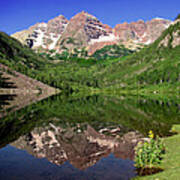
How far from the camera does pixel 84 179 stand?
23938 mm

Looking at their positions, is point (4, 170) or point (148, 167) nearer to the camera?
point (148, 167)

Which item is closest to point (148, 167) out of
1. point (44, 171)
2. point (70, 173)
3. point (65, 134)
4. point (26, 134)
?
point (70, 173)

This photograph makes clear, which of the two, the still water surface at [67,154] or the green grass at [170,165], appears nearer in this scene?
the green grass at [170,165]

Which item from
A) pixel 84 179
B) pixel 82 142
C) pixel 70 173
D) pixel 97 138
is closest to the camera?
pixel 84 179

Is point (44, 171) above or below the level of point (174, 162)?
below

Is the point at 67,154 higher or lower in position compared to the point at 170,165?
lower

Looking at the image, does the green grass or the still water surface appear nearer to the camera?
the green grass

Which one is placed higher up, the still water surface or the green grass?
the green grass

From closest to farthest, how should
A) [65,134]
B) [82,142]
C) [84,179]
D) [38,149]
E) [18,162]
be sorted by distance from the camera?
[84,179], [18,162], [38,149], [82,142], [65,134]

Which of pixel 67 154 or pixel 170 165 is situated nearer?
pixel 170 165

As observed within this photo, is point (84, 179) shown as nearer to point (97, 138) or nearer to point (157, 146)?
point (157, 146)

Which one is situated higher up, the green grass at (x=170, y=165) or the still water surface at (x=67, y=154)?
the green grass at (x=170, y=165)

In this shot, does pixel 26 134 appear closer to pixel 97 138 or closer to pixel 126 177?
pixel 97 138

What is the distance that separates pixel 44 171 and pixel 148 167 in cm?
1235
